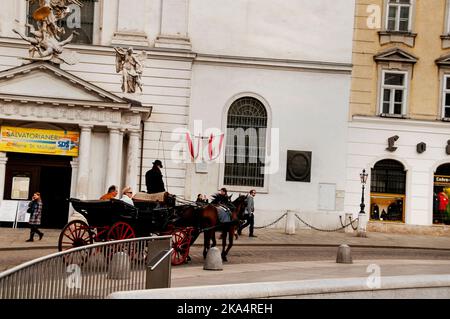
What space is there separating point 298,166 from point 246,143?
2674 millimetres

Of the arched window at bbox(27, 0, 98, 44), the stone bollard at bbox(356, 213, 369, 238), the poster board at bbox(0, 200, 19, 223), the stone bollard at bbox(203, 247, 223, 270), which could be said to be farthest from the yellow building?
the stone bollard at bbox(203, 247, 223, 270)

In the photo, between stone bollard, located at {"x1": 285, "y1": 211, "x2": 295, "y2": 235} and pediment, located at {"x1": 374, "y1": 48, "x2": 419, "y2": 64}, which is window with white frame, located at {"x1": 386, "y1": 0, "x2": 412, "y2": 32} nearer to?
pediment, located at {"x1": 374, "y1": 48, "x2": 419, "y2": 64}

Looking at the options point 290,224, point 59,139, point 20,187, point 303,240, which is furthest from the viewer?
point 290,224

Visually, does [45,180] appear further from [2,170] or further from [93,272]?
[93,272]

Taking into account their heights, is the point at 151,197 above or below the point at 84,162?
below

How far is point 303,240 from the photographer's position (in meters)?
29.7

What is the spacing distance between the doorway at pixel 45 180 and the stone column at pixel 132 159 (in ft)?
8.38

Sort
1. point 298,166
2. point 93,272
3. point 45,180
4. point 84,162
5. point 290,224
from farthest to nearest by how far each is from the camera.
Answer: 1. point 298,166
2. point 45,180
3. point 290,224
4. point 84,162
5. point 93,272

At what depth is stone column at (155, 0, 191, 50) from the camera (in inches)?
1371

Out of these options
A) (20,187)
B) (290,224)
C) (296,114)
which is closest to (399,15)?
(296,114)

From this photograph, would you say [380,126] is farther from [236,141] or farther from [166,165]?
[166,165]

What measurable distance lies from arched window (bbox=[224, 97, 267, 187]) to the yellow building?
4.23 m

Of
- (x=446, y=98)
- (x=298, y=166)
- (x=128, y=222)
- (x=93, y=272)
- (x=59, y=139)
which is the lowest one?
(x=93, y=272)
